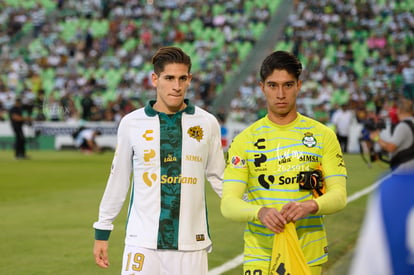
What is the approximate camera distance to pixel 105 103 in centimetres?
3788

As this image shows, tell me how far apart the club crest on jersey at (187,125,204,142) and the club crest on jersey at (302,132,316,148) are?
2.39 ft

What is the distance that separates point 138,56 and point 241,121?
9.01 m

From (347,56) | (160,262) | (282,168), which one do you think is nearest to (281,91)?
(282,168)

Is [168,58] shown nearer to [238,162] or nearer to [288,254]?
[238,162]

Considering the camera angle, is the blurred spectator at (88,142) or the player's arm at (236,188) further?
the blurred spectator at (88,142)

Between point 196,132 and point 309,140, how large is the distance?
777 millimetres

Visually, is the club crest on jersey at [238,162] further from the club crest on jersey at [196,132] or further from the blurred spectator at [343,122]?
the blurred spectator at [343,122]

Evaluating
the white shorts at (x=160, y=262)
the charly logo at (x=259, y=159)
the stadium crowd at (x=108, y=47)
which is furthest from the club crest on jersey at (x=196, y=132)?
the stadium crowd at (x=108, y=47)

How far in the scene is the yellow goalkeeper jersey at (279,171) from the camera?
13.6ft

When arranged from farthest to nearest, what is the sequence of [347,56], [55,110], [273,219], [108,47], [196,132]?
→ [108,47], [347,56], [55,110], [196,132], [273,219]

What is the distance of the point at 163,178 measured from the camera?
181 inches

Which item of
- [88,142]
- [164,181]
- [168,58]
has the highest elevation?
[168,58]

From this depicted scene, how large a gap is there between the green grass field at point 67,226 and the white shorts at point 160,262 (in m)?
3.81

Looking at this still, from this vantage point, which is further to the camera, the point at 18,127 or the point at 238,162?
the point at 18,127
